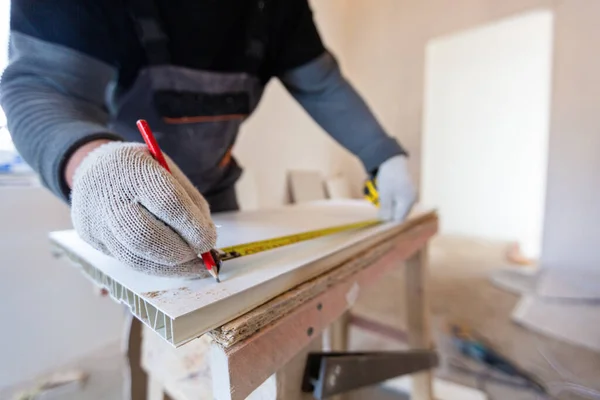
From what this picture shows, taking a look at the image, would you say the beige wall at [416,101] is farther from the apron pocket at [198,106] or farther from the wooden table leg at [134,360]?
the wooden table leg at [134,360]

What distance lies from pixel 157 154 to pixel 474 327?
1391mm

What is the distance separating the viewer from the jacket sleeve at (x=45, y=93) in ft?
1.00

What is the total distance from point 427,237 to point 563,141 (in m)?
1.51

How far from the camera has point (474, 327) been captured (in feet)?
4.08

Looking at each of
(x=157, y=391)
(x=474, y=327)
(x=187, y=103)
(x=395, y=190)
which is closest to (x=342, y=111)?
(x=395, y=190)

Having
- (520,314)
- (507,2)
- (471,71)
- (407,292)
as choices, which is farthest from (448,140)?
(407,292)

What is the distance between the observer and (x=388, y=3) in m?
2.35

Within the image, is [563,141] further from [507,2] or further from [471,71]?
[471,71]

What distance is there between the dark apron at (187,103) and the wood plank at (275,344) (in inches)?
15.8

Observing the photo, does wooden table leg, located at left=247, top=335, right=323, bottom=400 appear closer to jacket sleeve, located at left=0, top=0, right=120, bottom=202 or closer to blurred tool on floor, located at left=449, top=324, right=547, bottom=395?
jacket sleeve, located at left=0, top=0, right=120, bottom=202

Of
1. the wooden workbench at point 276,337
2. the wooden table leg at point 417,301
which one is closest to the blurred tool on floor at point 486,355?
the wooden table leg at point 417,301

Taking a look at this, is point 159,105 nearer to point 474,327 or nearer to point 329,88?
point 329,88

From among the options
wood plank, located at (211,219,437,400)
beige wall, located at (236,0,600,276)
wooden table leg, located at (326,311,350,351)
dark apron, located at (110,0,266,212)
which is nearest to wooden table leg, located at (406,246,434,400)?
wooden table leg, located at (326,311,350,351)

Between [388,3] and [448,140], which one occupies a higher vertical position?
[388,3]
